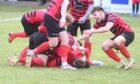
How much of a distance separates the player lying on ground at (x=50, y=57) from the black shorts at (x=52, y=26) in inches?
12.3

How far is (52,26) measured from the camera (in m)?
9.49

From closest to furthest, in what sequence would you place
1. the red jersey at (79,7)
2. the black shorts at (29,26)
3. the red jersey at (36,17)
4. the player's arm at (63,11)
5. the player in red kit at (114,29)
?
the player's arm at (63,11) → the player in red kit at (114,29) → the red jersey at (36,17) → the black shorts at (29,26) → the red jersey at (79,7)

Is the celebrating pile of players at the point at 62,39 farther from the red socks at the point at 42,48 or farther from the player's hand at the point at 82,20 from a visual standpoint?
the player's hand at the point at 82,20

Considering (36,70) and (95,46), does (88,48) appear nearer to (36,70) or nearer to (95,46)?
(36,70)

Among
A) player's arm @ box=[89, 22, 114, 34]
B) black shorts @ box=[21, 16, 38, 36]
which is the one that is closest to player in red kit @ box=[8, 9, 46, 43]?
black shorts @ box=[21, 16, 38, 36]

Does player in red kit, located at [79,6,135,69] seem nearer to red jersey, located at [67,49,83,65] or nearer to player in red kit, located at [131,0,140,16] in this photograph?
red jersey, located at [67,49,83,65]

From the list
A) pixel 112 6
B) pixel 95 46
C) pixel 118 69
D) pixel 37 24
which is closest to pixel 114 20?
pixel 118 69

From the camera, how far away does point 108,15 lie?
32.1ft

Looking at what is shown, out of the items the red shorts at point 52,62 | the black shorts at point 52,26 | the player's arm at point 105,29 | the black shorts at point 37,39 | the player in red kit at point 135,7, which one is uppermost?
the black shorts at point 52,26

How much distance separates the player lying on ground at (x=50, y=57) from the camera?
9.62 metres

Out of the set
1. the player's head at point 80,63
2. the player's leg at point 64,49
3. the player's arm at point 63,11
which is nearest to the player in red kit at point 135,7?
the player's head at point 80,63

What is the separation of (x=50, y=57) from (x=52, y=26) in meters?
0.63

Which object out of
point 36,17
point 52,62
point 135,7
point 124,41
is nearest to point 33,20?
point 36,17

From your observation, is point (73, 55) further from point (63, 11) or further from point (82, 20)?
point (82, 20)
